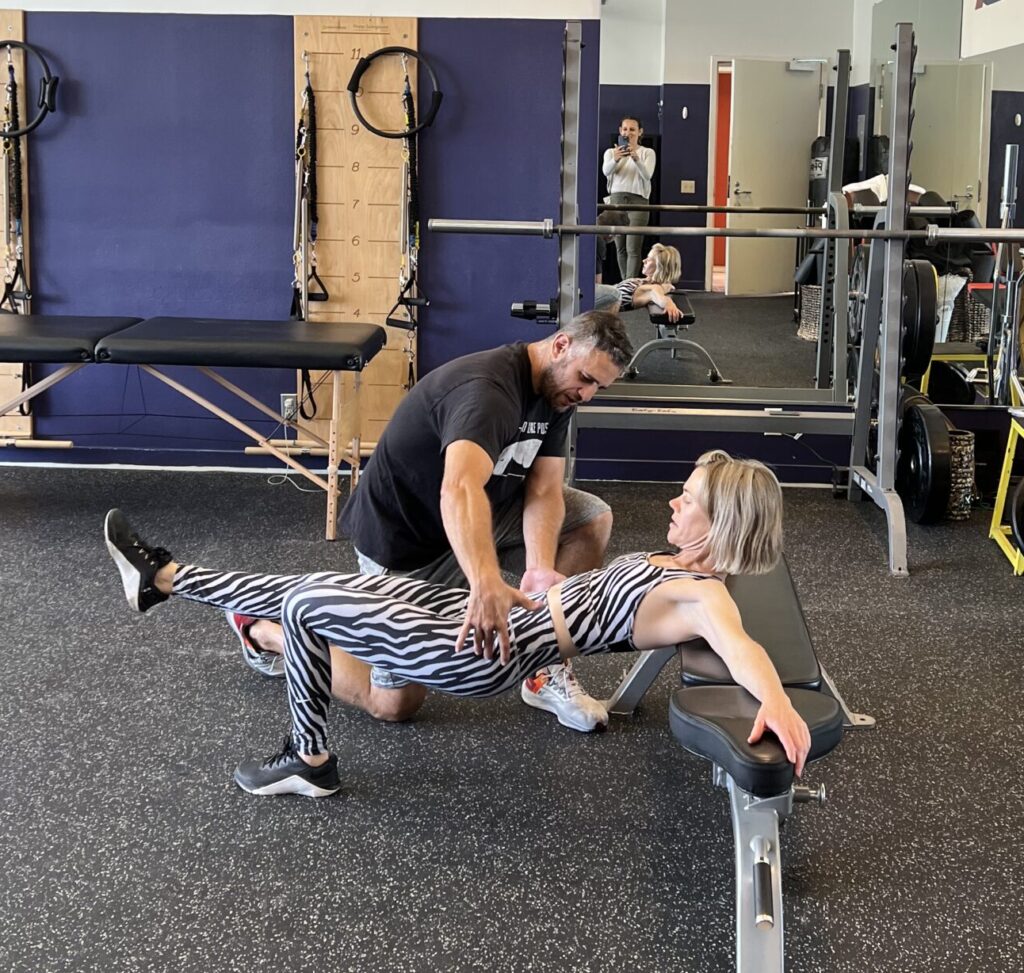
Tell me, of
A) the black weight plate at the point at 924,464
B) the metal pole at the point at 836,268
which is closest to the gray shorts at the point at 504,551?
the black weight plate at the point at 924,464

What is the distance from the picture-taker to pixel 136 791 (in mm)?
2316

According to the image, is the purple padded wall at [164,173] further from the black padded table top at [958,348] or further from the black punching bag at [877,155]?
the black padded table top at [958,348]

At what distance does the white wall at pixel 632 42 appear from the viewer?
180 inches

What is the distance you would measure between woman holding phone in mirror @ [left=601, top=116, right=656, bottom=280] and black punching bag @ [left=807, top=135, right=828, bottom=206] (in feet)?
2.34

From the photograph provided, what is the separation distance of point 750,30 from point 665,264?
995 millimetres

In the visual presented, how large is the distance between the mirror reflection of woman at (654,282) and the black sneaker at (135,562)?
8.69 feet

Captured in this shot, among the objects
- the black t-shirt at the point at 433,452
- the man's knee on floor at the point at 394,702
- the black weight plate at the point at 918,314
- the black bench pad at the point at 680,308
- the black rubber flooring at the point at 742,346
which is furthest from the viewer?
the black rubber flooring at the point at 742,346

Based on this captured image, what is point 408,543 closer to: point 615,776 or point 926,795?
point 615,776

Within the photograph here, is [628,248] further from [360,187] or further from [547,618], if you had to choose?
[547,618]

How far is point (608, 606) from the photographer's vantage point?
2.09 m

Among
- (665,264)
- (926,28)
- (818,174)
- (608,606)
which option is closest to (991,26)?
(926,28)

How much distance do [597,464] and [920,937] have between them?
3.08 m

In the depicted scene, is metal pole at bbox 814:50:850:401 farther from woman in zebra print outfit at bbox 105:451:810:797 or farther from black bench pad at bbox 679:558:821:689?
woman in zebra print outfit at bbox 105:451:810:797

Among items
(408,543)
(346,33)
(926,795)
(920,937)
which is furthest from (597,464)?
(920,937)
